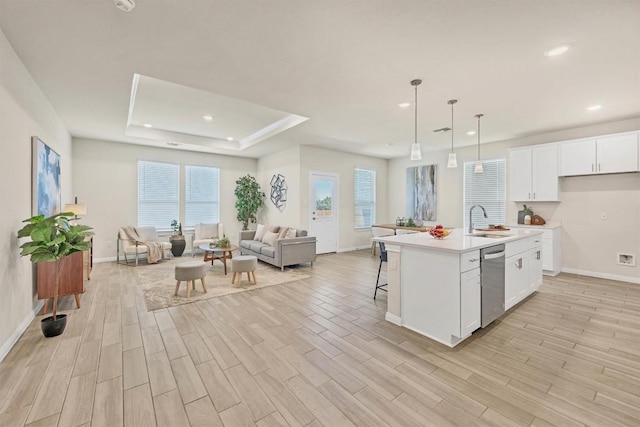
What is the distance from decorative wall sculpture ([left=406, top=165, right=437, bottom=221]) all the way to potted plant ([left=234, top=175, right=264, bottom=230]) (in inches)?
170

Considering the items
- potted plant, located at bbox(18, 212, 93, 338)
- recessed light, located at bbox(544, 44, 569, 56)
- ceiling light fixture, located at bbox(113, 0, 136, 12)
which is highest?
recessed light, located at bbox(544, 44, 569, 56)

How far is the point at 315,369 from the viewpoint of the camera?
2.21 m

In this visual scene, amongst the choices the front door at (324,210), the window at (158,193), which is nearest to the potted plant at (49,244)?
the window at (158,193)

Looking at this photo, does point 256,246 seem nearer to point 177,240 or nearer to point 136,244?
point 177,240

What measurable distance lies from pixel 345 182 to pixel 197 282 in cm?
456

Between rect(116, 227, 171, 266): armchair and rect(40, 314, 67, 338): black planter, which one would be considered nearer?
rect(40, 314, 67, 338): black planter

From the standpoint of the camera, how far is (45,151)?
3535 millimetres

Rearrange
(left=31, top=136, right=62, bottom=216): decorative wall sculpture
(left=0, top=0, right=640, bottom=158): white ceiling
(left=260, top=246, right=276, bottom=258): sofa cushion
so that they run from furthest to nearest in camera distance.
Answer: (left=260, top=246, right=276, bottom=258): sofa cushion → (left=31, top=136, right=62, bottom=216): decorative wall sculpture → (left=0, top=0, right=640, bottom=158): white ceiling

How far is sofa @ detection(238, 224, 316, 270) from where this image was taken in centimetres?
540

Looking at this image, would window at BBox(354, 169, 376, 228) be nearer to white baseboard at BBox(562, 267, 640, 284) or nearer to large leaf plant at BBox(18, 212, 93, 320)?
white baseboard at BBox(562, 267, 640, 284)

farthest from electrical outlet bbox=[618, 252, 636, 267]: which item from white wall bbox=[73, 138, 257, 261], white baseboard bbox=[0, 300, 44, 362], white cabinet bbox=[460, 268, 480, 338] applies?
white wall bbox=[73, 138, 257, 261]

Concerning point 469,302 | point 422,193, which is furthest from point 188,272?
point 422,193

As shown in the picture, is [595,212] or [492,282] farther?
[595,212]

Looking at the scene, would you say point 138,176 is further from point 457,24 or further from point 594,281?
point 594,281
